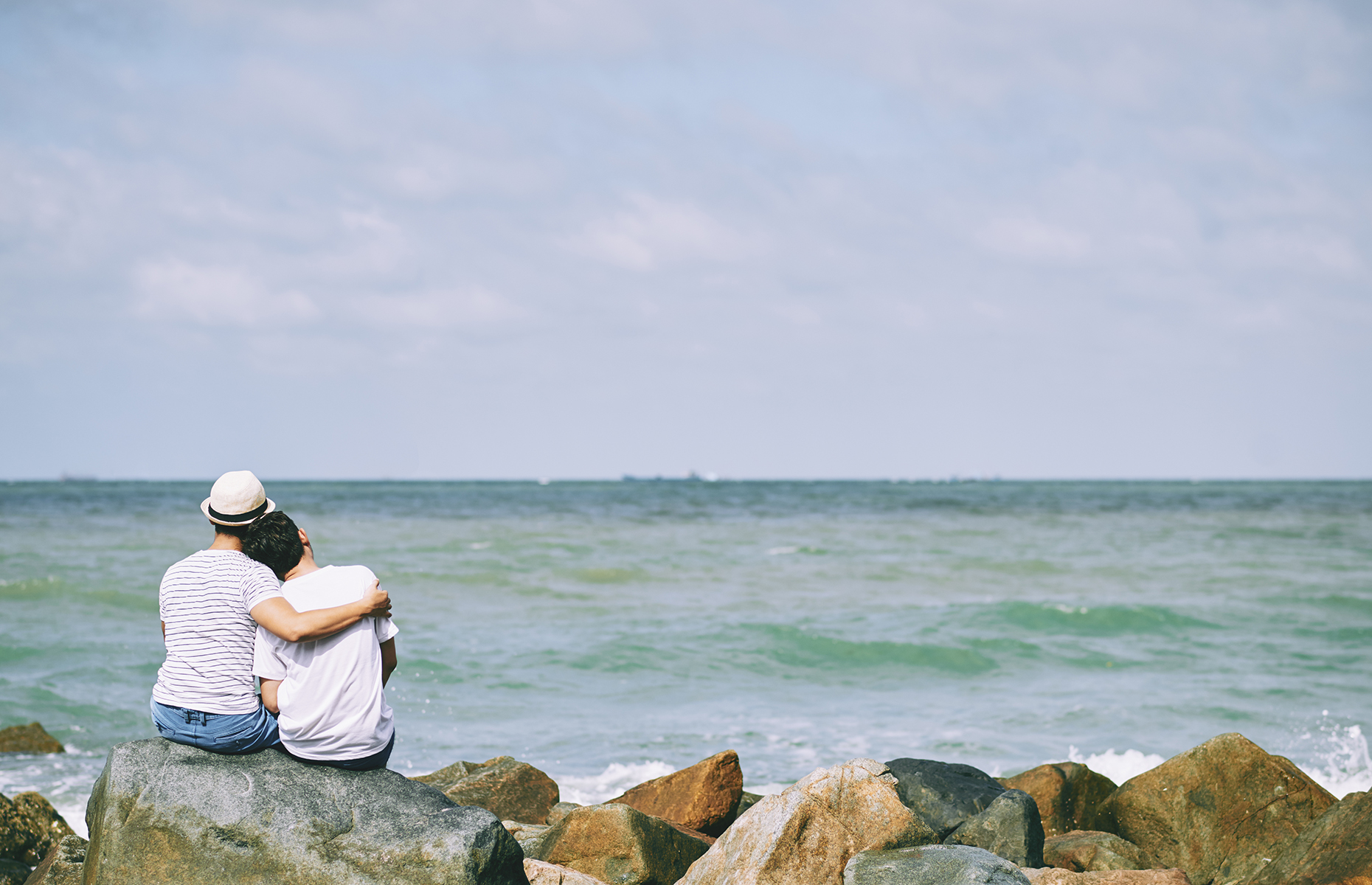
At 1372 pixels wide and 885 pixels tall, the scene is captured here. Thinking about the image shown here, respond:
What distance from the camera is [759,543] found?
3045 centimetres

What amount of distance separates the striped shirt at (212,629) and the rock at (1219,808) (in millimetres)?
5438

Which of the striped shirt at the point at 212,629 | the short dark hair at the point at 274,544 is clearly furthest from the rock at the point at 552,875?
the short dark hair at the point at 274,544

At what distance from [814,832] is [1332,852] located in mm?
2462

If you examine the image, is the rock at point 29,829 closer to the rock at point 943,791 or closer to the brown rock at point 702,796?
the brown rock at point 702,796

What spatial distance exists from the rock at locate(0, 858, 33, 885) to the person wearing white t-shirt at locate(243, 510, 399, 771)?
2.33 m

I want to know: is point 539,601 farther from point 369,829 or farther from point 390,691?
point 369,829

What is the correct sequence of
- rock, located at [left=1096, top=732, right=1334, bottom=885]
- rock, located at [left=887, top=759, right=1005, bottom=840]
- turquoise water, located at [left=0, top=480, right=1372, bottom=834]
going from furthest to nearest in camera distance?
turquoise water, located at [left=0, top=480, right=1372, bottom=834], rock, located at [left=1096, top=732, right=1334, bottom=885], rock, located at [left=887, top=759, right=1005, bottom=840]

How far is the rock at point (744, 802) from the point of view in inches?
262

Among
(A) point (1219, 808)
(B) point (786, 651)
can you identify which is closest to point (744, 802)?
(A) point (1219, 808)

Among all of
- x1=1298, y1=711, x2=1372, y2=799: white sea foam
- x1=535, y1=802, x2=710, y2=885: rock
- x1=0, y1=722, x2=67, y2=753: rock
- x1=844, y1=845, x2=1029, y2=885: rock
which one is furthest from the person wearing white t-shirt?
x1=1298, y1=711, x2=1372, y2=799: white sea foam

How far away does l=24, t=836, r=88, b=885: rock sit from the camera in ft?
16.6

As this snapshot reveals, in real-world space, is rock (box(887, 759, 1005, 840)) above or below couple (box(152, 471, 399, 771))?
below

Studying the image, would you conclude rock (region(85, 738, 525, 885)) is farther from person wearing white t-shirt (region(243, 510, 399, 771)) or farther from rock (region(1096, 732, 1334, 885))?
rock (region(1096, 732, 1334, 885))

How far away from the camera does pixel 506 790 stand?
285 inches
